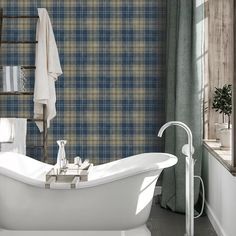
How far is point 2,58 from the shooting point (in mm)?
5539

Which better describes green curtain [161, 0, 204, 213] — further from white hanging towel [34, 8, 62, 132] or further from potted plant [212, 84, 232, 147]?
white hanging towel [34, 8, 62, 132]

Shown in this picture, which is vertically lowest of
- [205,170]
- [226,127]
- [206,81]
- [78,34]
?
[205,170]

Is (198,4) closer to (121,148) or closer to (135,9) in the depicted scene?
(135,9)

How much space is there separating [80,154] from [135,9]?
1719 mm

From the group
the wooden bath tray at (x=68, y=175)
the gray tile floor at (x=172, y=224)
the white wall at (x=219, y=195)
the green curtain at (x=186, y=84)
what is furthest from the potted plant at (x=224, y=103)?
the wooden bath tray at (x=68, y=175)

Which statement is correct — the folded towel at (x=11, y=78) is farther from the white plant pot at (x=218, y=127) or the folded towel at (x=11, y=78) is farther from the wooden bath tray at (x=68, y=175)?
the white plant pot at (x=218, y=127)

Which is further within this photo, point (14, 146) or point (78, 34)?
point (78, 34)

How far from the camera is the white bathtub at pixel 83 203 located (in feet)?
12.1

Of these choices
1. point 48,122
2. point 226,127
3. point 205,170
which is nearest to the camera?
point 226,127

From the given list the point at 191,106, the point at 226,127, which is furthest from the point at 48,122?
the point at 226,127

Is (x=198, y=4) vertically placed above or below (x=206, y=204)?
above

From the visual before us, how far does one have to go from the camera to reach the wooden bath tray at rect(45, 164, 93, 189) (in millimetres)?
3718

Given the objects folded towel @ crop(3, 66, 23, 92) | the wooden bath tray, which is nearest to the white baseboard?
the wooden bath tray

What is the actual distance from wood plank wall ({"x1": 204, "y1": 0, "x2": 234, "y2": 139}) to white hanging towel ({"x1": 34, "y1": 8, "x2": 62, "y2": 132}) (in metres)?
1.54
